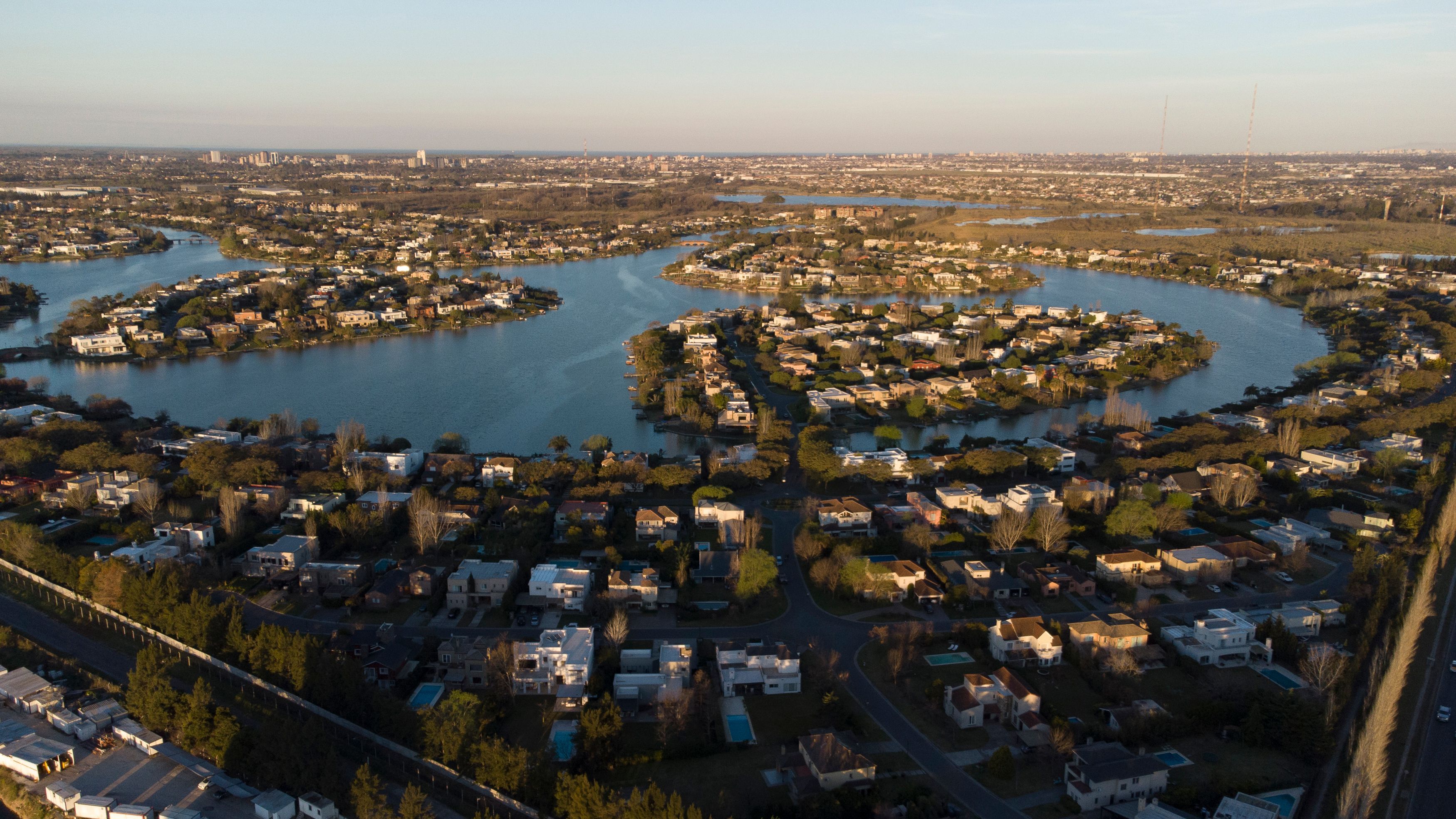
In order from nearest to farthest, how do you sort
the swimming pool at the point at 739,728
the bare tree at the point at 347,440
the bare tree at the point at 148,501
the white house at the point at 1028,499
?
the swimming pool at the point at 739,728 → the bare tree at the point at 148,501 → the white house at the point at 1028,499 → the bare tree at the point at 347,440

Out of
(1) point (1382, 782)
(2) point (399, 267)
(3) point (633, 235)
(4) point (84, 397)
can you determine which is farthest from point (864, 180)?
(1) point (1382, 782)

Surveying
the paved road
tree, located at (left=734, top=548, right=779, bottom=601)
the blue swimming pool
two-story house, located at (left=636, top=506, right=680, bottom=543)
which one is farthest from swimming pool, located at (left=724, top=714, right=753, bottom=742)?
the paved road

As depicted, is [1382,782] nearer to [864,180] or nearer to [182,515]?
[182,515]

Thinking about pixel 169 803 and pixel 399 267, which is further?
pixel 399 267

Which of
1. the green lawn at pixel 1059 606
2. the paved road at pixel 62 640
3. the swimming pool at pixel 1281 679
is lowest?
the paved road at pixel 62 640

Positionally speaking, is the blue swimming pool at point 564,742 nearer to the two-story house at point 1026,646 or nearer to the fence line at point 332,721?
the fence line at point 332,721

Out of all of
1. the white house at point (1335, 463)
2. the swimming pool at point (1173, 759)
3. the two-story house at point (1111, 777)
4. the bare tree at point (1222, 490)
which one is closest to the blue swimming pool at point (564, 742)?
the two-story house at point (1111, 777)
